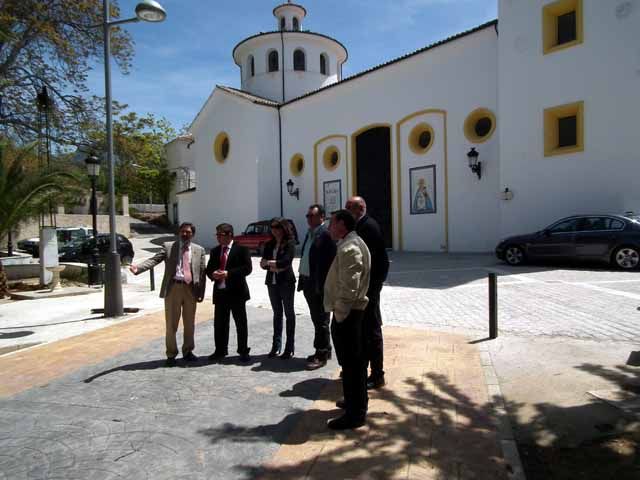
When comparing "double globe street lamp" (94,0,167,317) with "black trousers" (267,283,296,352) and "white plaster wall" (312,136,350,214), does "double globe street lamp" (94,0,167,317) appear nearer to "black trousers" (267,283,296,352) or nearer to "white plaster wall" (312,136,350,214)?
"black trousers" (267,283,296,352)

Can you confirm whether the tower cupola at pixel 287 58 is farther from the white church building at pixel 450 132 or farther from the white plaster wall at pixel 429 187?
the white plaster wall at pixel 429 187

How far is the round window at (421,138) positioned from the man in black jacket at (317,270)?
49.2ft

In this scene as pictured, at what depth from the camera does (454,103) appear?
17766 millimetres

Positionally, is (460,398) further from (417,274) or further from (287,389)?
(417,274)

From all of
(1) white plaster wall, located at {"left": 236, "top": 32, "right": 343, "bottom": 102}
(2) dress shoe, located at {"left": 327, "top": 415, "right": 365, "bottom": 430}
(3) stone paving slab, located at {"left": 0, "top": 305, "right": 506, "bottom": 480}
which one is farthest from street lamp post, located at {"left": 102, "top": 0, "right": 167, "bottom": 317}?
(1) white plaster wall, located at {"left": 236, "top": 32, "right": 343, "bottom": 102}

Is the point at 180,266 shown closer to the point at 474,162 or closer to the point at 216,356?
the point at 216,356

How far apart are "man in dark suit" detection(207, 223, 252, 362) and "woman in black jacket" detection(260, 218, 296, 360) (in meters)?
→ 0.29

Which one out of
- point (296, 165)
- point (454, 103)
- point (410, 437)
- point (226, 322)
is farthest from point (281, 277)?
point (296, 165)

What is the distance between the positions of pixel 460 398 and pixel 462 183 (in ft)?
48.1

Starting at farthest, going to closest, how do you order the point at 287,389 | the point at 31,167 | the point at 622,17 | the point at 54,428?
the point at 622,17
the point at 31,167
the point at 287,389
the point at 54,428

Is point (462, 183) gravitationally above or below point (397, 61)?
below

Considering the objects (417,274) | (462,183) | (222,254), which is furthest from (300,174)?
(222,254)

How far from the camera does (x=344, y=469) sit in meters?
2.81

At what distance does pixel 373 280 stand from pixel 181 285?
7.91 ft
